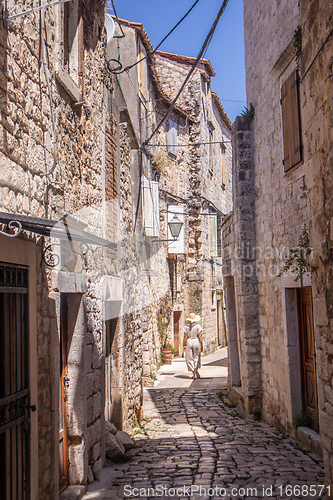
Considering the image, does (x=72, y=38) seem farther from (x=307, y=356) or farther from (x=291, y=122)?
(x=307, y=356)

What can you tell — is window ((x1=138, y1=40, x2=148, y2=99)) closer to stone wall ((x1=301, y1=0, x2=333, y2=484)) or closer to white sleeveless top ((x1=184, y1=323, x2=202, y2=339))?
white sleeveless top ((x1=184, y1=323, x2=202, y2=339))

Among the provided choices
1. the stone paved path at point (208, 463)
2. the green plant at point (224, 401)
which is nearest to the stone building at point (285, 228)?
the green plant at point (224, 401)

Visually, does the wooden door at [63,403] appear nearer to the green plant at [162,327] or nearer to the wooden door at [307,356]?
the wooden door at [307,356]

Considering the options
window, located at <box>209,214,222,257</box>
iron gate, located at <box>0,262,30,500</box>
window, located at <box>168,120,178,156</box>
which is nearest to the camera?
iron gate, located at <box>0,262,30,500</box>

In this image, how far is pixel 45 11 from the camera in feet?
11.7

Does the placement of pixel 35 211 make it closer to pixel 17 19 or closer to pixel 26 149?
pixel 26 149

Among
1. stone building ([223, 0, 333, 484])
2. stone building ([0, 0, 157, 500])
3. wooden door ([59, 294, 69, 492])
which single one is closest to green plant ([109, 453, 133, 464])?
stone building ([0, 0, 157, 500])

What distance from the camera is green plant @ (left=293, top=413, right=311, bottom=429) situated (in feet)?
18.2

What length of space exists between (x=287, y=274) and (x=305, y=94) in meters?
2.90

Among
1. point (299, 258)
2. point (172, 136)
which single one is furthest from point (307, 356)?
point (172, 136)

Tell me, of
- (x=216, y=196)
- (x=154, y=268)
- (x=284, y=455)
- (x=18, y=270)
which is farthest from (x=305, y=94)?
(x=216, y=196)

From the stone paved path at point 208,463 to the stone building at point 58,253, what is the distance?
424 millimetres

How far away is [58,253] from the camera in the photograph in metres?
3.75

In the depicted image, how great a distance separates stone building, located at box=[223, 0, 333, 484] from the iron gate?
2109 millimetres
